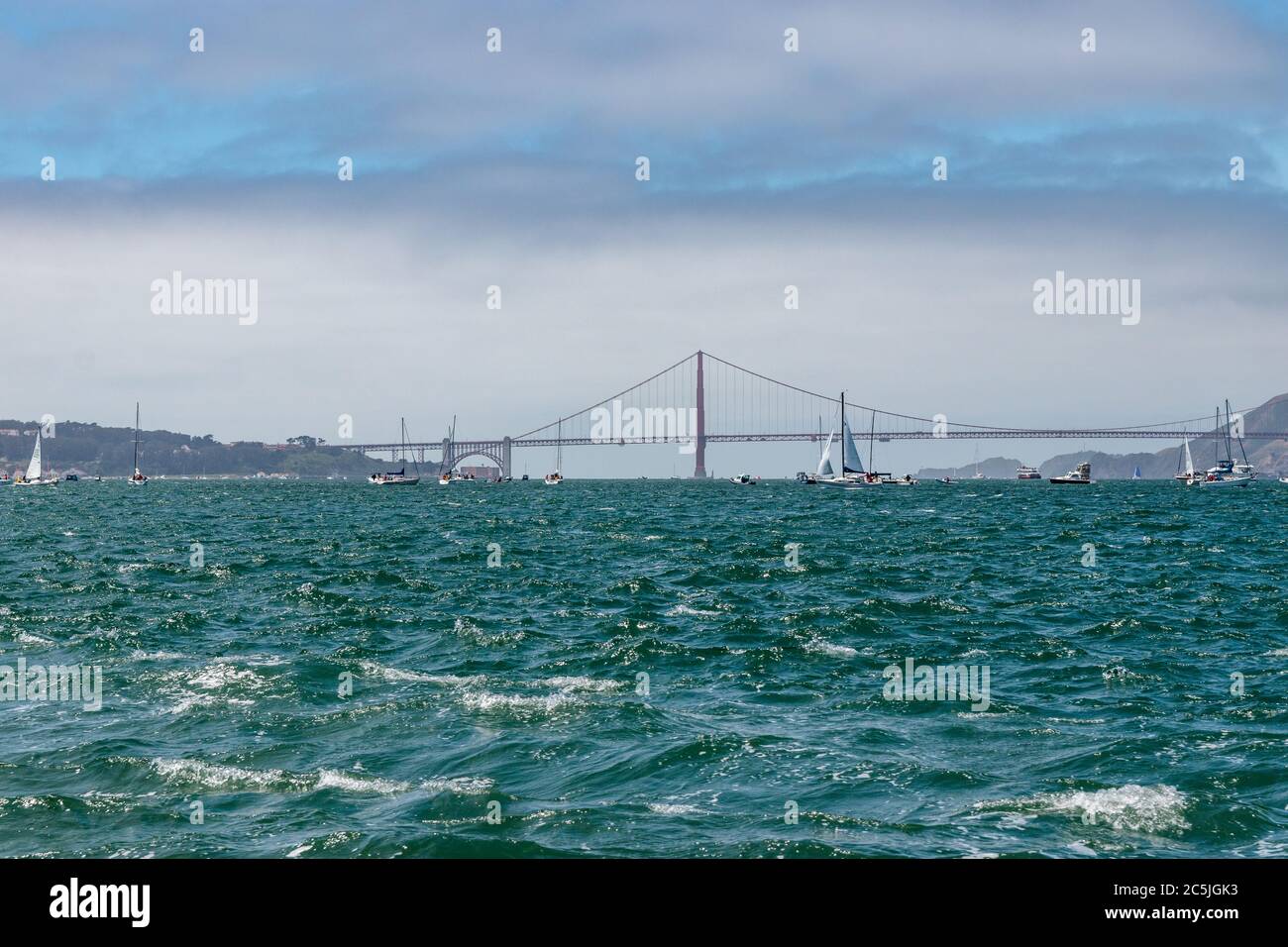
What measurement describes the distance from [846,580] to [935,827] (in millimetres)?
23736

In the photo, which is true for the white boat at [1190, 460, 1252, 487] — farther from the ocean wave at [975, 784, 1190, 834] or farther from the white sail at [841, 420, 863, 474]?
the ocean wave at [975, 784, 1190, 834]

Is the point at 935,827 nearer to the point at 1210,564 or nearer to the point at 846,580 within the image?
the point at 846,580

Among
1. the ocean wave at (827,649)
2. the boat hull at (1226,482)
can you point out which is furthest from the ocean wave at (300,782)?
the boat hull at (1226,482)

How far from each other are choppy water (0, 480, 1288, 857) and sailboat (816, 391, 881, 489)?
122m

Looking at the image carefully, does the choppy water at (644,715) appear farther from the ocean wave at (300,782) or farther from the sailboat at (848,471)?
the sailboat at (848,471)

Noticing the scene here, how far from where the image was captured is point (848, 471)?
16150 cm

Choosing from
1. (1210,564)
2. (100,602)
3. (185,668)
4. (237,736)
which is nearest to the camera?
(237,736)

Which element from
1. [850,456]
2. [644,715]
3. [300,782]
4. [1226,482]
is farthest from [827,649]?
[1226,482]

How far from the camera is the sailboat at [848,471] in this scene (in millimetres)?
160250

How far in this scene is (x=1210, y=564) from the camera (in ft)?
136

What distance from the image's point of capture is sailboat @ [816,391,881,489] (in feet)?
526
